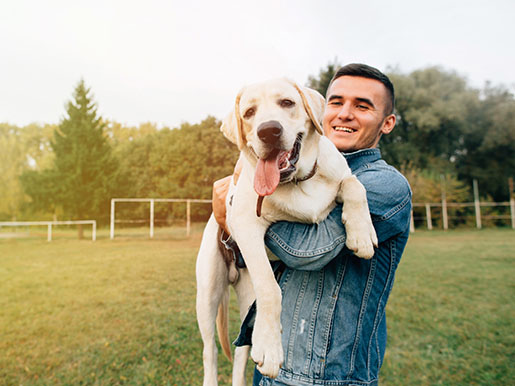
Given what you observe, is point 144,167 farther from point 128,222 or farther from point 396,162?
point 396,162

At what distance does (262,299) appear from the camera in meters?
1.64

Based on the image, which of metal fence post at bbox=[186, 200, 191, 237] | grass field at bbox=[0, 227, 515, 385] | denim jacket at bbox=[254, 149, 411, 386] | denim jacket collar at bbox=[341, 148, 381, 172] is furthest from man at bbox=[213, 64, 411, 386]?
metal fence post at bbox=[186, 200, 191, 237]

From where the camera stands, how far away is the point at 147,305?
25.3ft

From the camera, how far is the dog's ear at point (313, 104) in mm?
1773

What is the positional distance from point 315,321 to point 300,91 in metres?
1.10

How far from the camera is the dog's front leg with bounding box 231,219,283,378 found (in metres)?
1.55

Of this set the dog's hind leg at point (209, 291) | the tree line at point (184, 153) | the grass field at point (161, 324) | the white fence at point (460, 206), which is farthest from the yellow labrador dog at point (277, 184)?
the white fence at point (460, 206)

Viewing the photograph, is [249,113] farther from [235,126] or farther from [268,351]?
[268,351]

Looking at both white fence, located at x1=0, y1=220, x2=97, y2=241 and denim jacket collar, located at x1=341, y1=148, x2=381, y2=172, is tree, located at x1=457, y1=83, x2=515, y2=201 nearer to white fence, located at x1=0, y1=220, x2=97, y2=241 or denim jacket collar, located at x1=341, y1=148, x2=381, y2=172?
white fence, located at x1=0, y1=220, x2=97, y2=241

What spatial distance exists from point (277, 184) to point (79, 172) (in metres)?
23.2

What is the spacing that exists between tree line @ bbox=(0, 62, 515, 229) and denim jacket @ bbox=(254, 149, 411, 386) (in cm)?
1840

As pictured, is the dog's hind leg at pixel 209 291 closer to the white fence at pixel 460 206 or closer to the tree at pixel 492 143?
the white fence at pixel 460 206

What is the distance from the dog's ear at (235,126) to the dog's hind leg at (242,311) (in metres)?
1.08

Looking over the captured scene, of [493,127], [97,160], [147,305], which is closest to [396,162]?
[493,127]
